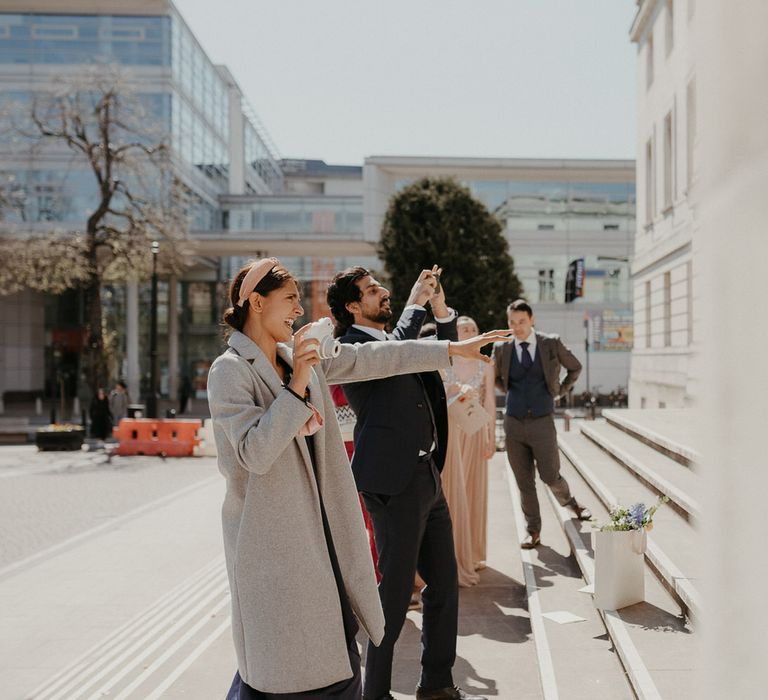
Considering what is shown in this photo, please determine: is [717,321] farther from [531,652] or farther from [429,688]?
[531,652]

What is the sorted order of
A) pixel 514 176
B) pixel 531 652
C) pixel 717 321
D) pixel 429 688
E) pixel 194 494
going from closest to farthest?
1. pixel 717 321
2. pixel 429 688
3. pixel 531 652
4. pixel 194 494
5. pixel 514 176

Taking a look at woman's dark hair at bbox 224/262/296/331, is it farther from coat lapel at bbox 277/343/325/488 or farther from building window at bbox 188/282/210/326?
building window at bbox 188/282/210/326

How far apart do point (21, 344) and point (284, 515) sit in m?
Answer: 45.2

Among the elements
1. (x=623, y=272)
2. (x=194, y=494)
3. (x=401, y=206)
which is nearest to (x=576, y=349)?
(x=623, y=272)

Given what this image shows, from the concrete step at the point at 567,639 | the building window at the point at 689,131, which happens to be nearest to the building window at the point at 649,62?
the building window at the point at 689,131

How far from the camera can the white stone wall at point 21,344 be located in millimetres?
42719

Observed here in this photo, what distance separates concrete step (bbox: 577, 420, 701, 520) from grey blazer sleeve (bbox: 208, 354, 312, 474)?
2866 millimetres

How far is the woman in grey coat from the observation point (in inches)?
96.0

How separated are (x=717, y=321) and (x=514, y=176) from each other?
1590 inches

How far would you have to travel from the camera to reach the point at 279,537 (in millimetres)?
2477

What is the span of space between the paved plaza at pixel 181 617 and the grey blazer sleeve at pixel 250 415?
2354mm

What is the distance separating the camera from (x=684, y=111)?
768 inches

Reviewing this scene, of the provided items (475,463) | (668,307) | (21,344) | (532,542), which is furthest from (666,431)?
(21,344)

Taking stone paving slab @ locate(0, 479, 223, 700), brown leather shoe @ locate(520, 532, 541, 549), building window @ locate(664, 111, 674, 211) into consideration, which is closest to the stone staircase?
brown leather shoe @ locate(520, 532, 541, 549)
